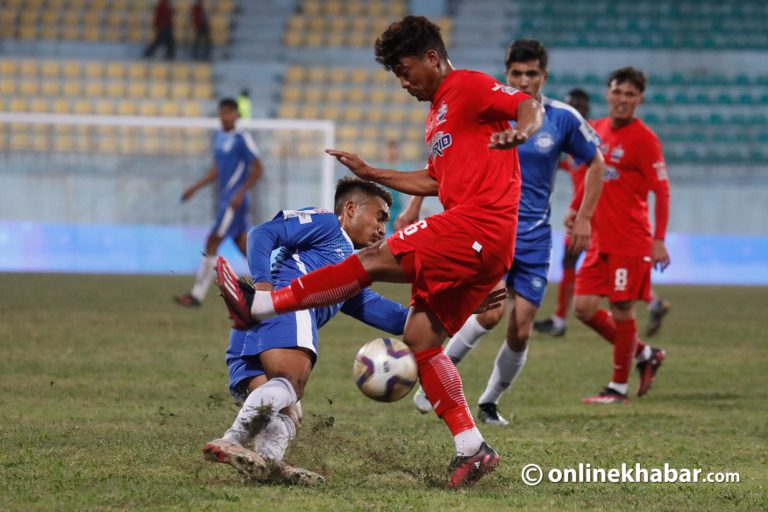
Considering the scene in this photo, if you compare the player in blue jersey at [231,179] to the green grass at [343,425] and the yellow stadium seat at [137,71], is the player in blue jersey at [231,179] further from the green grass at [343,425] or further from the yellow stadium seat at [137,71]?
the yellow stadium seat at [137,71]

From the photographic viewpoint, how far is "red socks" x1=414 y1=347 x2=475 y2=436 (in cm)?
463

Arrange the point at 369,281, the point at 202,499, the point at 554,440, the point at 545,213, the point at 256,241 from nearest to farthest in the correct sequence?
the point at 202,499 → the point at 369,281 → the point at 256,241 → the point at 554,440 → the point at 545,213

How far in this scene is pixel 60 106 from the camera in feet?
84.5

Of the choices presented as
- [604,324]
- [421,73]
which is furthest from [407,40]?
[604,324]

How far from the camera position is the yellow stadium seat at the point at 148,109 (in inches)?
1001

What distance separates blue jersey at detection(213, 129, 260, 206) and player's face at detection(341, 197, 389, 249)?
947 cm

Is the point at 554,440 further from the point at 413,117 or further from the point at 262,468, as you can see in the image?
the point at 413,117

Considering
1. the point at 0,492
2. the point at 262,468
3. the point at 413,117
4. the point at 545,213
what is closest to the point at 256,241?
the point at 262,468

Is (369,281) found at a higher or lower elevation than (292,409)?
higher

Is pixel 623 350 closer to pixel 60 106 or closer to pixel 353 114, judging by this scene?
pixel 353 114

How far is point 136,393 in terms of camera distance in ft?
23.8

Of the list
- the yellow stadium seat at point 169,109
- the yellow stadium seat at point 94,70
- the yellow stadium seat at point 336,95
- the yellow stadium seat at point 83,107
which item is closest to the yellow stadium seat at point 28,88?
the yellow stadium seat at point 83,107

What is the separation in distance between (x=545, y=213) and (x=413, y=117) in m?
20.2

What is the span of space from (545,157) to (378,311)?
2178mm
